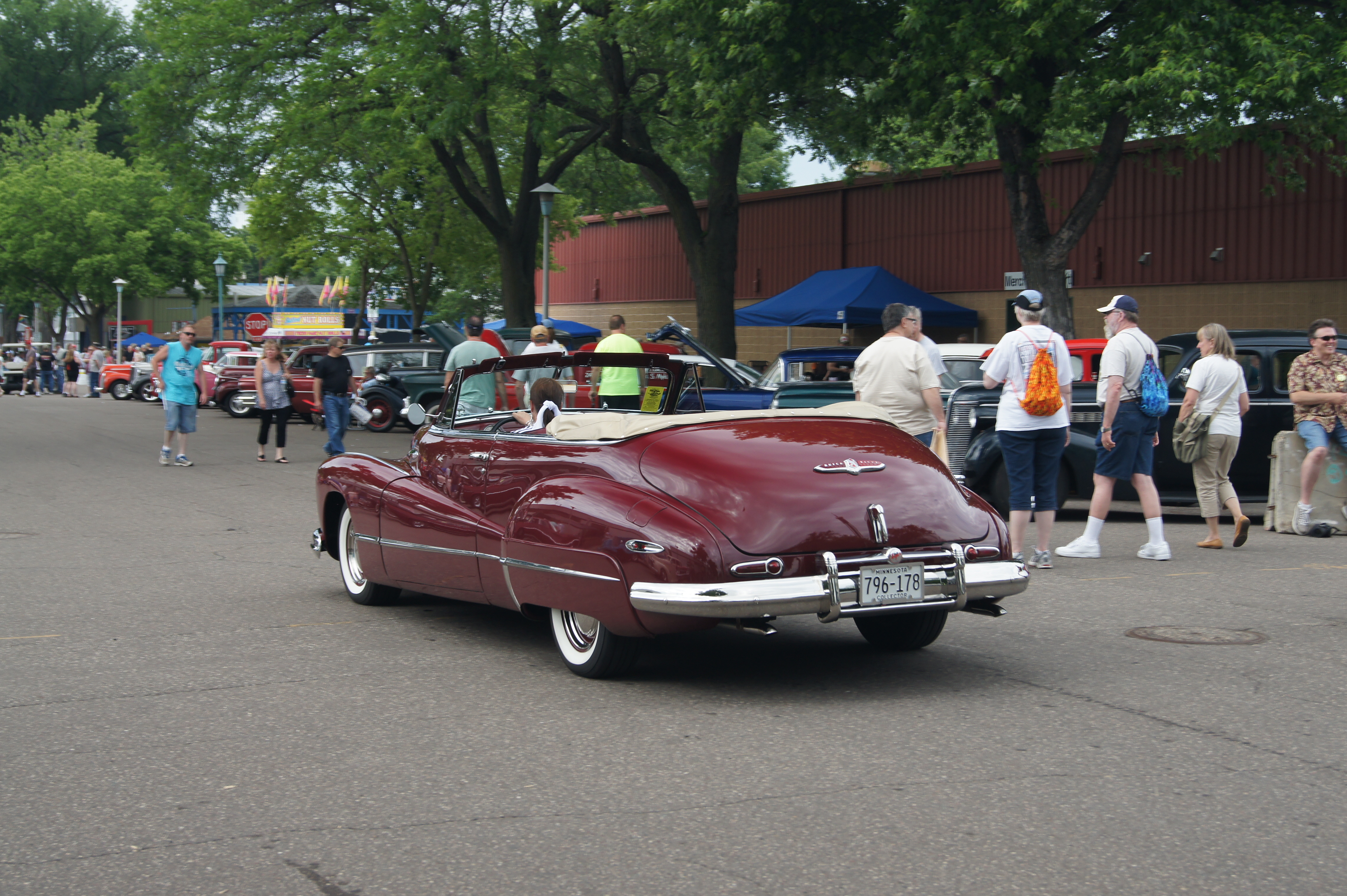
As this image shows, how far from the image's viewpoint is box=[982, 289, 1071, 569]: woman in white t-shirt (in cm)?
915

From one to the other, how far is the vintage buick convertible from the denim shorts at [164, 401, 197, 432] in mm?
12826

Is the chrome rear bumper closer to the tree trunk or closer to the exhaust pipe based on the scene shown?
the exhaust pipe

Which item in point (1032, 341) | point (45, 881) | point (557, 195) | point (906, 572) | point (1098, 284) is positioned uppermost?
point (557, 195)

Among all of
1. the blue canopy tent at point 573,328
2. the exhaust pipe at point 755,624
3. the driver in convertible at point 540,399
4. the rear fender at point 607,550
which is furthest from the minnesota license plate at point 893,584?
the blue canopy tent at point 573,328

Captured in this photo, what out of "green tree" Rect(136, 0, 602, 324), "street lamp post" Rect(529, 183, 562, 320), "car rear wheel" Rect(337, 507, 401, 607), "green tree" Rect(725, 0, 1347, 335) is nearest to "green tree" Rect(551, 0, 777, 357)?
"green tree" Rect(136, 0, 602, 324)

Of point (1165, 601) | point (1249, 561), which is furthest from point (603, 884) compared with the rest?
point (1249, 561)

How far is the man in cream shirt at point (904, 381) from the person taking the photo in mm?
9461

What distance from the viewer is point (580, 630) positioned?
616 centimetres

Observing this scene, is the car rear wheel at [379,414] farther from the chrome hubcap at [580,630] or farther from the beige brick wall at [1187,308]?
the chrome hubcap at [580,630]

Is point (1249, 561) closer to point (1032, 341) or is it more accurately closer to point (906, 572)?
point (1032, 341)

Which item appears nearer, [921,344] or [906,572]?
[906,572]

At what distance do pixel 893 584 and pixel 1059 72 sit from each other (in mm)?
15305

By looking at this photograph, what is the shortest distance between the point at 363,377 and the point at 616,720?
22.5m

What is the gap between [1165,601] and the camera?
26.5ft
